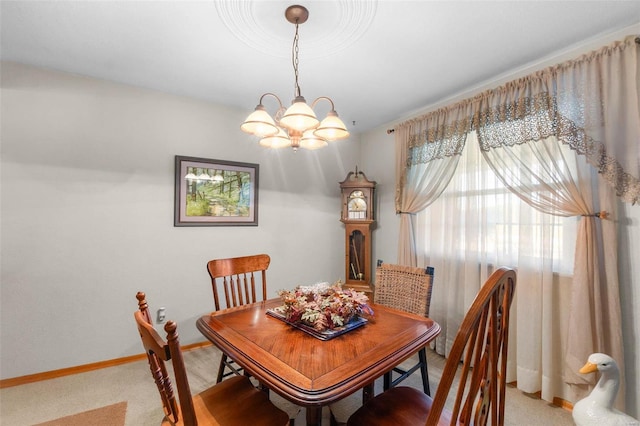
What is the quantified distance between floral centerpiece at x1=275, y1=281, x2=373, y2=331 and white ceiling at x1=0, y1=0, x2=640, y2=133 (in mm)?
1641

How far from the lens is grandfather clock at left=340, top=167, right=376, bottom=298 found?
343 centimetres

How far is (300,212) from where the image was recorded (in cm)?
350

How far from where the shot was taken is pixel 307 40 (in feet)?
6.20

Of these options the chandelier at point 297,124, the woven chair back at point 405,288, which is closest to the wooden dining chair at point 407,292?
the woven chair back at point 405,288

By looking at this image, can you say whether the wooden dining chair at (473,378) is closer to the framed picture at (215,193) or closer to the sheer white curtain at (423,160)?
the sheer white curtain at (423,160)

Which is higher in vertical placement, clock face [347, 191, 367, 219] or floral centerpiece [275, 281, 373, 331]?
clock face [347, 191, 367, 219]

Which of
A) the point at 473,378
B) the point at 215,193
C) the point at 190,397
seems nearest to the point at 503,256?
the point at 473,378

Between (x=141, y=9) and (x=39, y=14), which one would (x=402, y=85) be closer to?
(x=141, y=9)

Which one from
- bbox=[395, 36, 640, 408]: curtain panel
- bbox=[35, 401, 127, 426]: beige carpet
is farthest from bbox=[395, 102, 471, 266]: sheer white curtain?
bbox=[35, 401, 127, 426]: beige carpet

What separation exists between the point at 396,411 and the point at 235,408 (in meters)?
0.73

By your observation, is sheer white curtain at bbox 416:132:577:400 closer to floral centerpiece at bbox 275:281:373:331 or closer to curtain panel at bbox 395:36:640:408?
curtain panel at bbox 395:36:640:408

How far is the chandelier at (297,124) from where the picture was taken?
4.83 ft

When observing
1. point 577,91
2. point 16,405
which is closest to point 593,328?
point 577,91

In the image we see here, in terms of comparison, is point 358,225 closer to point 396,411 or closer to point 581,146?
point 581,146
